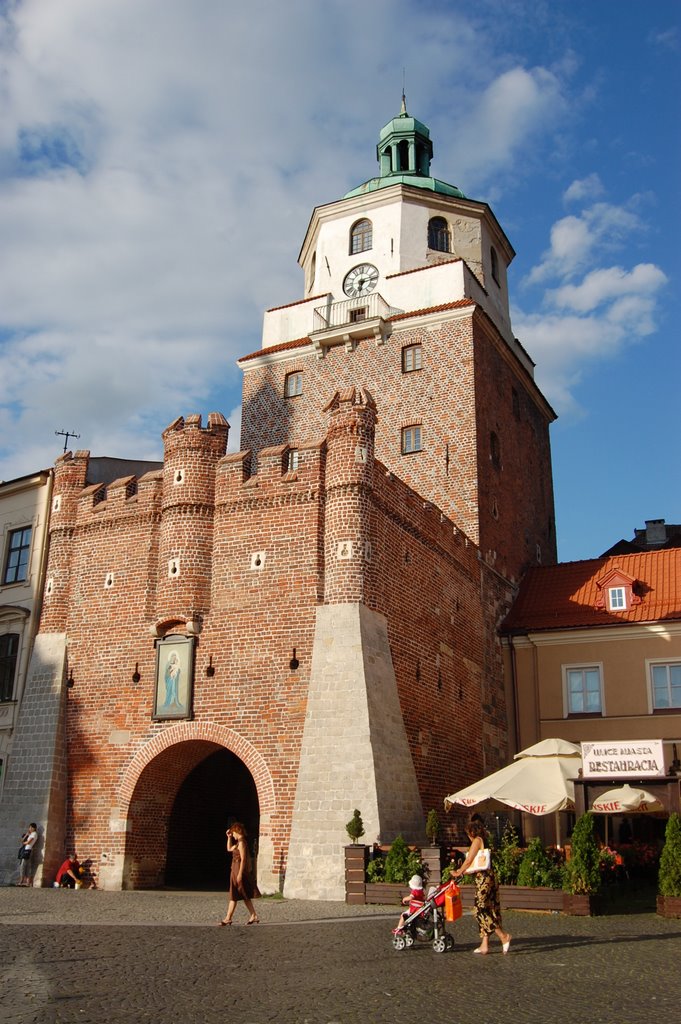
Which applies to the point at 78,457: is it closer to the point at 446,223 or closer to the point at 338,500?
the point at 338,500

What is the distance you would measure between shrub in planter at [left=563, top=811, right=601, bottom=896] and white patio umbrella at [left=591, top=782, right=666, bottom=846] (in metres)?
1.62

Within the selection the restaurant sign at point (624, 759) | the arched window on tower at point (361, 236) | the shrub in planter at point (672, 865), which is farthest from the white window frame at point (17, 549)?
the shrub in planter at point (672, 865)

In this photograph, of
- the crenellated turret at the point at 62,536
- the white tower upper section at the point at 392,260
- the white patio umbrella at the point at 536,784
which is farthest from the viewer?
the white tower upper section at the point at 392,260

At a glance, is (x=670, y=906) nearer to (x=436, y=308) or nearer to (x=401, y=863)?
(x=401, y=863)

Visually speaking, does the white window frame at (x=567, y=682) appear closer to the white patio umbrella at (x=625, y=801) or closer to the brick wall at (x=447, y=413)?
the brick wall at (x=447, y=413)

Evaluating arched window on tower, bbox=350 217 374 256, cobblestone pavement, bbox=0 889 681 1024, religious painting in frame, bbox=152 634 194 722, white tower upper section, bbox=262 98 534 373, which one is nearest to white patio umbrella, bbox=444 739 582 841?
cobblestone pavement, bbox=0 889 681 1024

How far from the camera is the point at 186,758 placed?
20.5 meters

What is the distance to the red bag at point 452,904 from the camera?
11400mm

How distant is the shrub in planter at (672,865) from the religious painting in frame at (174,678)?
9.63 metres

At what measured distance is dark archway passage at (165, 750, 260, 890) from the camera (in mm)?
22266

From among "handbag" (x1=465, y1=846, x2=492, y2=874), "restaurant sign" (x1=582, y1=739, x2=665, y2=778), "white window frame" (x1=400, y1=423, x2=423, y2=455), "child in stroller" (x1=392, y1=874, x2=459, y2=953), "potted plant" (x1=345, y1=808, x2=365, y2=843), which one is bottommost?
"child in stroller" (x1=392, y1=874, x2=459, y2=953)

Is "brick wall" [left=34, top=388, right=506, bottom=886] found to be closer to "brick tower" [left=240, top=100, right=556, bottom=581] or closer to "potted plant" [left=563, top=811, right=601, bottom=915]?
"brick tower" [left=240, top=100, right=556, bottom=581]

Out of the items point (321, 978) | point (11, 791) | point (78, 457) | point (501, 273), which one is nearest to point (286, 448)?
point (78, 457)

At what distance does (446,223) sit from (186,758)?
1966 centimetres
